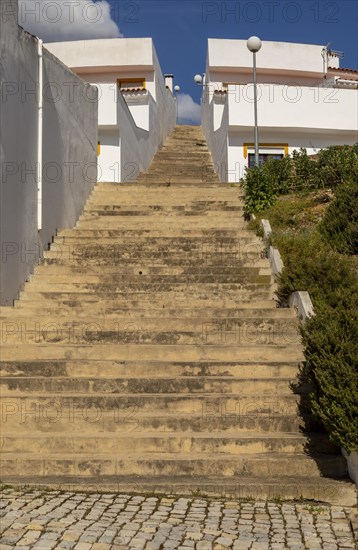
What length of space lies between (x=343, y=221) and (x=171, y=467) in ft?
19.7

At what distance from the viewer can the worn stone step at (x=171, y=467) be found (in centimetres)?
517

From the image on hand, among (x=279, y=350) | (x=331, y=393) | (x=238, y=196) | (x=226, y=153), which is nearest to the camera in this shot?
(x=331, y=393)

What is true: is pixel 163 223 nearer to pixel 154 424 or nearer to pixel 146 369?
pixel 146 369

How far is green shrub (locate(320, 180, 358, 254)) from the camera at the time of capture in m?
9.62

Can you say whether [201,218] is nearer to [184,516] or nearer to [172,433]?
[172,433]

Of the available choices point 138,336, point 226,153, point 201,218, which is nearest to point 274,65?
point 226,153

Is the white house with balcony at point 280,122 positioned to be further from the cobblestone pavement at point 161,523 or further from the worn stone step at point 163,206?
the cobblestone pavement at point 161,523

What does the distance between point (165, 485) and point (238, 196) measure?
835cm

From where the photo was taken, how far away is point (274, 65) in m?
26.2

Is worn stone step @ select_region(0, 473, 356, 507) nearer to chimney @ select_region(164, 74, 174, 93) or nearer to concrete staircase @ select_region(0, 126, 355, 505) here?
concrete staircase @ select_region(0, 126, 355, 505)

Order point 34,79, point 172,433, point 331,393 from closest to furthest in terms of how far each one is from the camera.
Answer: point 331,393 < point 172,433 < point 34,79

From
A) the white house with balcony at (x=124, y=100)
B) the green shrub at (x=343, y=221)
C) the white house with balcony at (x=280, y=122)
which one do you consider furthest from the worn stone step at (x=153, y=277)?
the white house with balcony at (x=280, y=122)

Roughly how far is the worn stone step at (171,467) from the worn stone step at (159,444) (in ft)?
0.71

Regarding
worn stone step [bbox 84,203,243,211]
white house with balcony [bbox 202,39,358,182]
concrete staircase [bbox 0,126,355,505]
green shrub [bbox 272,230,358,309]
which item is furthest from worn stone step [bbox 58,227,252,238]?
white house with balcony [bbox 202,39,358,182]
